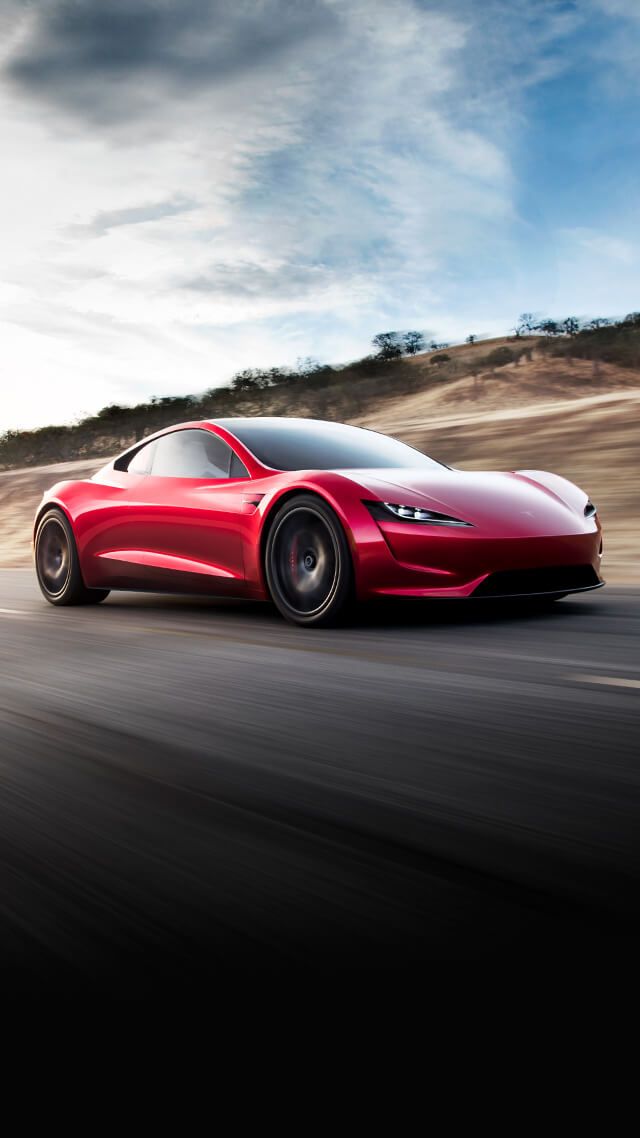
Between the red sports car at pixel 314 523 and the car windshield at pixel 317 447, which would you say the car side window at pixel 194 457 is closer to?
the red sports car at pixel 314 523

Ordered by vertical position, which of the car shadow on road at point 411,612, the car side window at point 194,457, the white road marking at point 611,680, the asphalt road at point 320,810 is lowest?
the car shadow on road at point 411,612

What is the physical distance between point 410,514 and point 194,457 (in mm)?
1964

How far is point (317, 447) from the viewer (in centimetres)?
731

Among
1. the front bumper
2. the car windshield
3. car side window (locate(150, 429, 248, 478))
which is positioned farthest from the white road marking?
car side window (locate(150, 429, 248, 478))

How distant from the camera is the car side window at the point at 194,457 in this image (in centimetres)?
723

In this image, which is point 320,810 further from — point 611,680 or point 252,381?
point 252,381

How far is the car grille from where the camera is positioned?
20.0 ft

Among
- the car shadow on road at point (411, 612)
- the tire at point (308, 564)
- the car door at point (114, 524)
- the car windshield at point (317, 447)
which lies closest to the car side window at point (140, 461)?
the car door at point (114, 524)

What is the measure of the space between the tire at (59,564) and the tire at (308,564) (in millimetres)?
2201

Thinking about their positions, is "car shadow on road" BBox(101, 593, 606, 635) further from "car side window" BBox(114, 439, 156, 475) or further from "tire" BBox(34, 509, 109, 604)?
"car side window" BBox(114, 439, 156, 475)

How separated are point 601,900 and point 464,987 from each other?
435 mm

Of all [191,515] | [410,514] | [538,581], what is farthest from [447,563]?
[191,515]

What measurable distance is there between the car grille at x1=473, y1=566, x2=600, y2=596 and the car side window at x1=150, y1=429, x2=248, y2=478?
1.71m

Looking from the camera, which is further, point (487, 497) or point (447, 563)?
point (487, 497)
